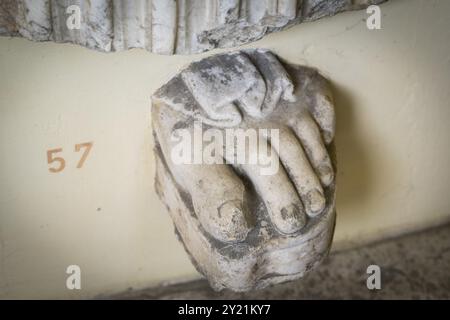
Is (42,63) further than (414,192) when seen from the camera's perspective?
No

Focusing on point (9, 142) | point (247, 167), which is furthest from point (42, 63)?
point (247, 167)

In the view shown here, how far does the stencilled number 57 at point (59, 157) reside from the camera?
1.02 m

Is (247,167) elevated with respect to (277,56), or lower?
lower

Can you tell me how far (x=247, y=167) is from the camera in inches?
34.2

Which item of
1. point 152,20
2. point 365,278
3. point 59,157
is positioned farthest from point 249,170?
point 365,278

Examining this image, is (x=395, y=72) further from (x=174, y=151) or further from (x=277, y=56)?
(x=174, y=151)

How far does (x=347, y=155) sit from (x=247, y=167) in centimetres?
40

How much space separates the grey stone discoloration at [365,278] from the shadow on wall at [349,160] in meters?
0.12

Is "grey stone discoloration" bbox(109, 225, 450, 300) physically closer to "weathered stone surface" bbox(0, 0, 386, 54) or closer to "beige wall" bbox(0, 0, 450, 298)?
"beige wall" bbox(0, 0, 450, 298)

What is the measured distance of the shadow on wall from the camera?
112 centimetres

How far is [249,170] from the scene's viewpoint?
87 centimetres

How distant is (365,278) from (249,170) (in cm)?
58

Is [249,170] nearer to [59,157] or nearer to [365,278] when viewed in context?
[59,157]

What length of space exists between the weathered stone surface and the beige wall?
106mm
